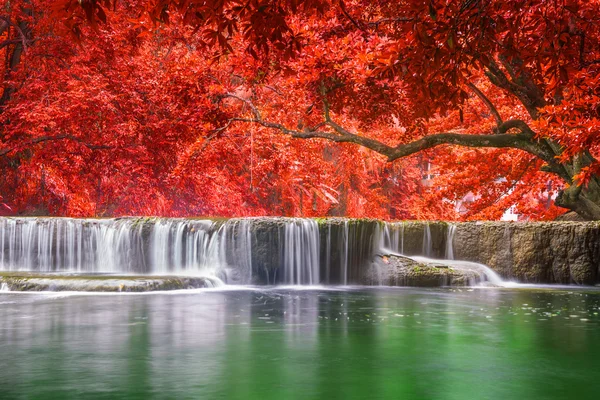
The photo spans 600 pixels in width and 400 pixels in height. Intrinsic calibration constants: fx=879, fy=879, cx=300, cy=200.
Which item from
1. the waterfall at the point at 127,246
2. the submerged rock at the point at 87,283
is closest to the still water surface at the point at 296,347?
the submerged rock at the point at 87,283

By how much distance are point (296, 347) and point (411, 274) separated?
8.90 meters

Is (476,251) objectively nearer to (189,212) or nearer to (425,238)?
(425,238)

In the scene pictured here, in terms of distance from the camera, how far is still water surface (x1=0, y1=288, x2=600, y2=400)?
7.08 metres

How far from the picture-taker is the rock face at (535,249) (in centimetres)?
1808

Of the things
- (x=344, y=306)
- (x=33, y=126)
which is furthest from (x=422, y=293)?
(x=33, y=126)

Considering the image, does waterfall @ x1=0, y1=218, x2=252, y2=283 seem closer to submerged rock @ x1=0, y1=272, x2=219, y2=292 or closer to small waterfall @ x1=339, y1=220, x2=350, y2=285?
small waterfall @ x1=339, y1=220, x2=350, y2=285

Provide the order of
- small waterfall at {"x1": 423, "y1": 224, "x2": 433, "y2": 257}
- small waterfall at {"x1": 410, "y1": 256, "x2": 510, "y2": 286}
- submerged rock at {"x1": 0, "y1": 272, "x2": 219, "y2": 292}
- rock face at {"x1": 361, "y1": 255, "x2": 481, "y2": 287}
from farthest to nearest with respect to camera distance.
Answer: small waterfall at {"x1": 423, "y1": 224, "x2": 433, "y2": 257} → small waterfall at {"x1": 410, "y1": 256, "x2": 510, "y2": 286} → rock face at {"x1": 361, "y1": 255, "x2": 481, "y2": 287} → submerged rock at {"x1": 0, "y1": 272, "x2": 219, "y2": 292}

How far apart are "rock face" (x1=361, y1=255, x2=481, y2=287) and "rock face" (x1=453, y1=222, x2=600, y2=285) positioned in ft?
3.24

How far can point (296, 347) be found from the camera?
9203 millimetres

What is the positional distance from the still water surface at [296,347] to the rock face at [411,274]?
9.31 feet

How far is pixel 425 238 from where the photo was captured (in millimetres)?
19469

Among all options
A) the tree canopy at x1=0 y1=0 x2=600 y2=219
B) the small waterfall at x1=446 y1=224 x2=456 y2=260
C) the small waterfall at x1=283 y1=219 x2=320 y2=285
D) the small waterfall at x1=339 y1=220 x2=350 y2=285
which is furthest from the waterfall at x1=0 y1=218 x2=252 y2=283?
the small waterfall at x1=446 y1=224 x2=456 y2=260

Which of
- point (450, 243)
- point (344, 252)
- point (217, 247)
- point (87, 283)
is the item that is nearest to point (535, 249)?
point (450, 243)

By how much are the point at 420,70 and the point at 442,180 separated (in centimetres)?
1548
